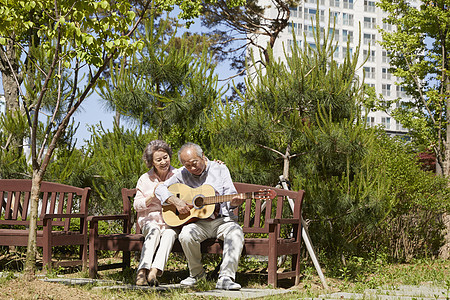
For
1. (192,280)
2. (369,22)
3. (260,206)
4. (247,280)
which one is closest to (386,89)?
(369,22)

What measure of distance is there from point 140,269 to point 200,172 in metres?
1.10

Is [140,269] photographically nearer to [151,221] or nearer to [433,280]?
[151,221]

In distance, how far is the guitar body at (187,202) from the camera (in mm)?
5500

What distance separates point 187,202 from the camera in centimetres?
558

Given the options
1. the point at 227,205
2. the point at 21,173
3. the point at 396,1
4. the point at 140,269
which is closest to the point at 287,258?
the point at 227,205

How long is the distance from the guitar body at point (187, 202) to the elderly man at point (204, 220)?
0.18 feet

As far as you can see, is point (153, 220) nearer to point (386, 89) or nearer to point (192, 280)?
point (192, 280)

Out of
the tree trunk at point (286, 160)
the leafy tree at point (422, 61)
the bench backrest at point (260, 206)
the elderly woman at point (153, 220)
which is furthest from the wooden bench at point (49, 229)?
the leafy tree at point (422, 61)

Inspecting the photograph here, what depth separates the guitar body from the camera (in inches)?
217

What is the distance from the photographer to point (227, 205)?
560 centimetres

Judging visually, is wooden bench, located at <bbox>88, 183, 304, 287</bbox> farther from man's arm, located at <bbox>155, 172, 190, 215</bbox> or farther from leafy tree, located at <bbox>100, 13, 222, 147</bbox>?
leafy tree, located at <bbox>100, 13, 222, 147</bbox>

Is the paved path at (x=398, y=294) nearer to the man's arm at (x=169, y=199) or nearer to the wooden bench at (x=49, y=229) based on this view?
the man's arm at (x=169, y=199)

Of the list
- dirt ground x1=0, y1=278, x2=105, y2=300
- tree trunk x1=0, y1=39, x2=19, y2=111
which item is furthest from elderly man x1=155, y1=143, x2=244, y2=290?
tree trunk x1=0, y1=39, x2=19, y2=111

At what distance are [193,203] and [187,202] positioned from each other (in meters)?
0.07
